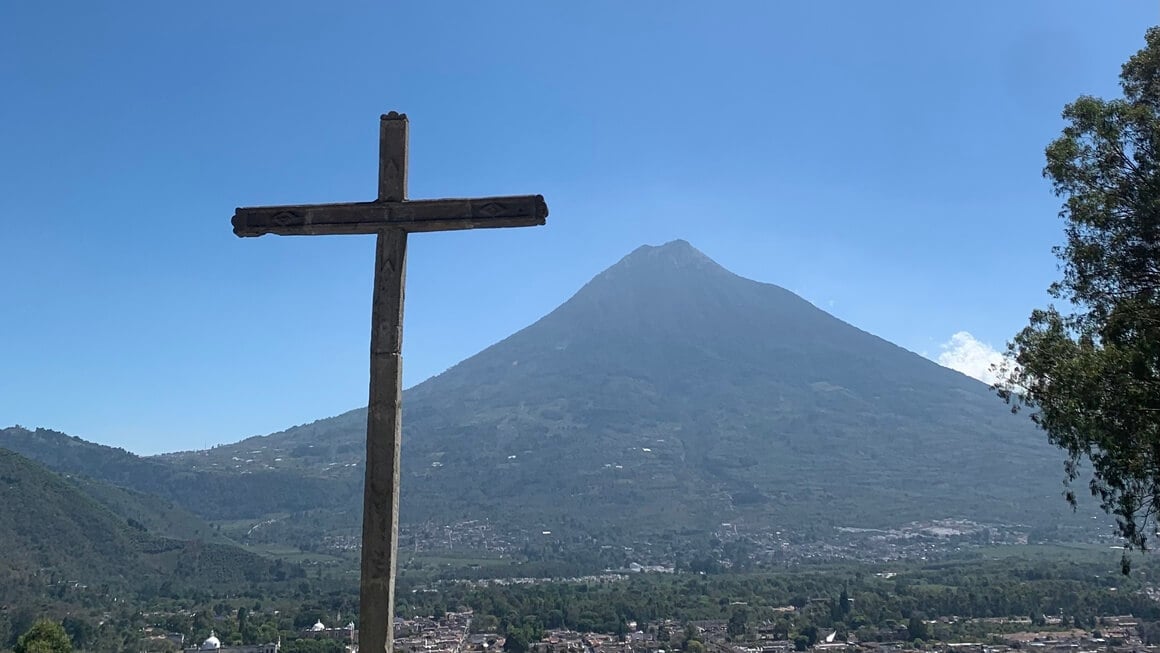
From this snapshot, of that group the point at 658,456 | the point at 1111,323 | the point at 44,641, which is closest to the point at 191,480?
the point at 658,456

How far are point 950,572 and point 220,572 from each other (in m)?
68.7

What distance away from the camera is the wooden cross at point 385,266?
4984 millimetres

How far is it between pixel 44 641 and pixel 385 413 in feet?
69.5

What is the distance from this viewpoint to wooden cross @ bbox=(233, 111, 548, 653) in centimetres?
498

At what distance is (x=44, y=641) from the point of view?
71.5ft

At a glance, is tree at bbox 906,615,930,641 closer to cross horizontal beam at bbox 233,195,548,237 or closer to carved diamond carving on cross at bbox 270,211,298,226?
cross horizontal beam at bbox 233,195,548,237

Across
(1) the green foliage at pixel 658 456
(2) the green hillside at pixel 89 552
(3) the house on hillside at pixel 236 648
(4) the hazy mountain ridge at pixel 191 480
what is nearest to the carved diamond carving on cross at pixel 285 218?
(3) the house on hillside at pixel 236 648

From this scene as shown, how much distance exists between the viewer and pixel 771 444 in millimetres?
Answer: 157750

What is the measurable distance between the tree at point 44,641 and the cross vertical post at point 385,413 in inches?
797

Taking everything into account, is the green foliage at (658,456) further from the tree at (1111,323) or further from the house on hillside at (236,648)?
the tree at (1111,323)

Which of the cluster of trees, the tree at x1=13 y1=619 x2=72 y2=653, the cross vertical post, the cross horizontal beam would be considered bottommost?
the cluster of trees

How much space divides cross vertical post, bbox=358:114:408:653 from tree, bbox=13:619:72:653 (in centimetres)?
2025

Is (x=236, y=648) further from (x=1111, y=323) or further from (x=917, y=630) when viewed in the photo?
(x=1111, y=323)

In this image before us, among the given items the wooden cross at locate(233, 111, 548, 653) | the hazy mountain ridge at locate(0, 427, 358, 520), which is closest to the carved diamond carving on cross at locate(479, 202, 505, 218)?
the wooden cross at locate(233, 111, 548, 653)
